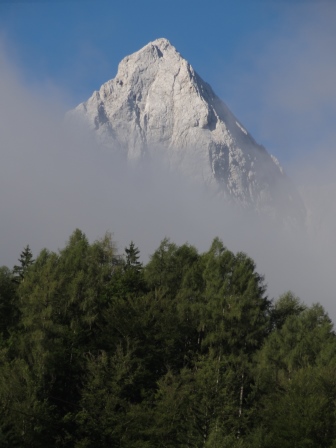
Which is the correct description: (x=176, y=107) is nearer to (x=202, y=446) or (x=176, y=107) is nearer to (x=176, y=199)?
(x=176, y=199)

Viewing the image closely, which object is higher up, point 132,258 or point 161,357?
point 132,258

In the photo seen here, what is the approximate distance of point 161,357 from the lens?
46906 mm

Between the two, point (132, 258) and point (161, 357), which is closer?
point (161, 357)

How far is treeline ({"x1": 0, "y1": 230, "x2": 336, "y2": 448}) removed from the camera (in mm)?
37531

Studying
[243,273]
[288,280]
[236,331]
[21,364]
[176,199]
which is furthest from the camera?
[176,199]

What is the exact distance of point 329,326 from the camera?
52719mm

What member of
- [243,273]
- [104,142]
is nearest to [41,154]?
[104,142]

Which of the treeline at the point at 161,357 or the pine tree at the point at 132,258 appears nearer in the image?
the treeline at the point at 161,357

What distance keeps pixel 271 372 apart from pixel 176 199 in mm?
144369

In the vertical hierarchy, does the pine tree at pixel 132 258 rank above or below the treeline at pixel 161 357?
above

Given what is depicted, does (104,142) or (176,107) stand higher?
(176,107)

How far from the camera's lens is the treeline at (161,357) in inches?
1478

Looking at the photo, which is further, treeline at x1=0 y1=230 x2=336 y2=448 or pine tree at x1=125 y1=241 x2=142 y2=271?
pine tree at x1=125 y1=241 x2=142 y2=271

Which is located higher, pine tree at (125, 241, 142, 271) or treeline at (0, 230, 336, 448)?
pine tree at (125, 241, 142, 271)
